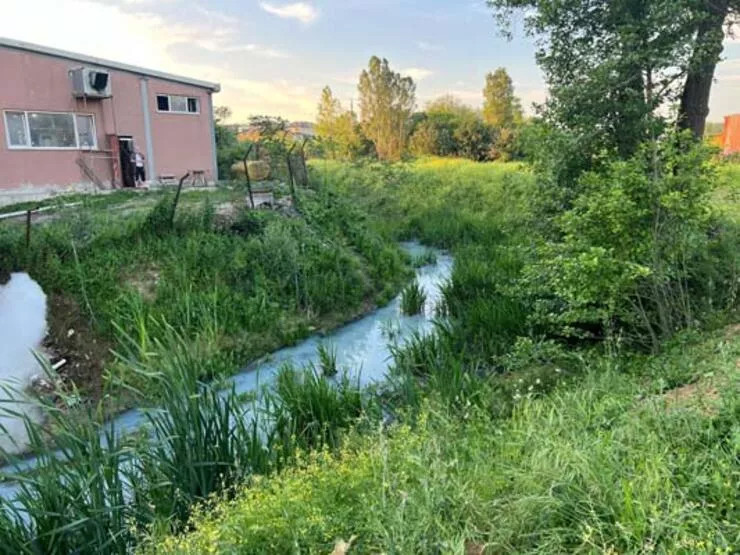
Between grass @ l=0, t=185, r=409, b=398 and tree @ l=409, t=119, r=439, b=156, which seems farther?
tree @ l=409, t=119, r=439, b=156

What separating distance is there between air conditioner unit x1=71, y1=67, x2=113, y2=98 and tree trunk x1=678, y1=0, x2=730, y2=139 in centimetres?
1323

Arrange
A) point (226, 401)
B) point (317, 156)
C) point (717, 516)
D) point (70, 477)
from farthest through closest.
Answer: point (317, 156) → point (226, 401) → point (70, 477) → point (717, 516)

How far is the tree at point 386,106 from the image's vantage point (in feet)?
87.0

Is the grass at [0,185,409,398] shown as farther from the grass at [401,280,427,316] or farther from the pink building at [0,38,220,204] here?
the pink building at [0,38,220,204]

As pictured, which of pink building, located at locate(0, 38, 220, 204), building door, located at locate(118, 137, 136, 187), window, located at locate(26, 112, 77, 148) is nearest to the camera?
pink building, located at locate(0, 38, 220, 204)

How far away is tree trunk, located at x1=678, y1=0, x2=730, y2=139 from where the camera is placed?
19.7 feet

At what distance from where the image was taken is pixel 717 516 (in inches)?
71.3

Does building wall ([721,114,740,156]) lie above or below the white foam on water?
above

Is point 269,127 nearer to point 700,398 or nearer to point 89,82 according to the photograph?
point 89,82

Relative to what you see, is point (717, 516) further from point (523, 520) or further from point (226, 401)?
point (226, 401)

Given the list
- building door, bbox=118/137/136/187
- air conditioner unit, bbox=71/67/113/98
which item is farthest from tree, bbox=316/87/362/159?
air conditioner unit, bbox=71/67/113/98

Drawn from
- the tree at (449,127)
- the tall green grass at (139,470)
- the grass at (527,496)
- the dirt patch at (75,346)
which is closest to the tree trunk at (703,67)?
the grass at (527,496)

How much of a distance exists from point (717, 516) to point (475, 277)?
21.1 ft

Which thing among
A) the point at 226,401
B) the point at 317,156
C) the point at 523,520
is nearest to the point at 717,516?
the point at 523,520
